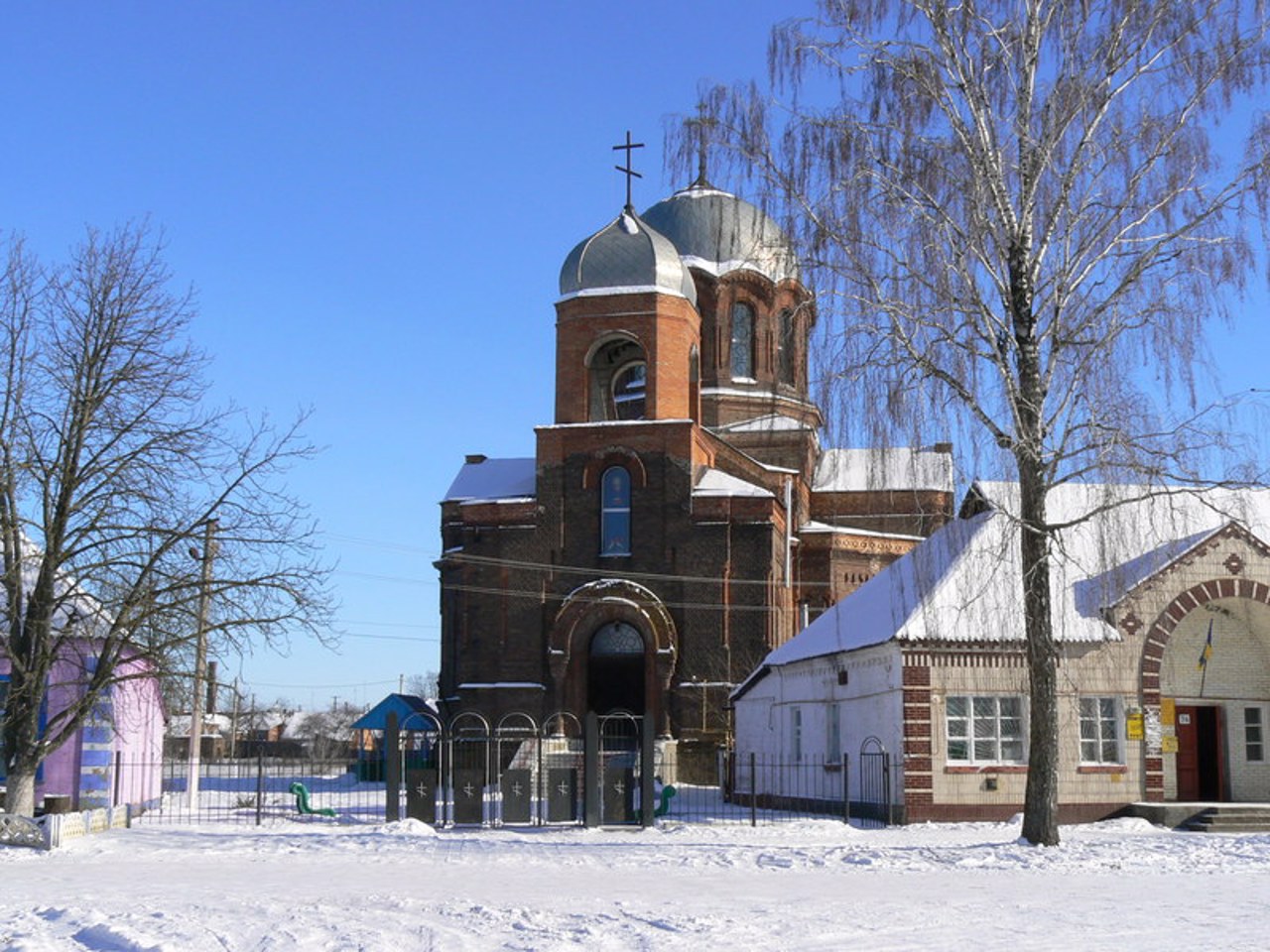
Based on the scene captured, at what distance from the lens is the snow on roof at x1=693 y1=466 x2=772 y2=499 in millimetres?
38094

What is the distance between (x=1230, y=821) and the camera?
22.9 m

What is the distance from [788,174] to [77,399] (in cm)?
1056

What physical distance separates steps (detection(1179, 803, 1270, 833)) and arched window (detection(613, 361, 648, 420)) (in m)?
23.7

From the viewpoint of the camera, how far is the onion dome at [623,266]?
39.4m

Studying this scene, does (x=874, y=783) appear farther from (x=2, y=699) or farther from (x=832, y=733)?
(x=2, y=699)

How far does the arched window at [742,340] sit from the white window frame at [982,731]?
22367 mm

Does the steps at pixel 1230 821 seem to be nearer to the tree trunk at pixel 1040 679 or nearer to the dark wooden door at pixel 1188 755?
the dark wooden door at pixel 1188 755

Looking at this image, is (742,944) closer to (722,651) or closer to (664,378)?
(722,651)

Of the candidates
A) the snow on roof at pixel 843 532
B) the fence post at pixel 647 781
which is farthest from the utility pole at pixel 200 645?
the snow on roof at pixel 843 532

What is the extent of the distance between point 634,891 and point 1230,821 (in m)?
12.5

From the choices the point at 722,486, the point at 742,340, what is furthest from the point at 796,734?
the point at 742,340

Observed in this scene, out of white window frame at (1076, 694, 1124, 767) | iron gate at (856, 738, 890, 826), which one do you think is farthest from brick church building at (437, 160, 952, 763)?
white window frame at (1076, 694, 1124, 767)

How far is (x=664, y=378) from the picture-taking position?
3912 centimetres

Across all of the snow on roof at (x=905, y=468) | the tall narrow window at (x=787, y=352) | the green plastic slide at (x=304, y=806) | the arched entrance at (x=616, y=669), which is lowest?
the green plastic slide at (x=304, y=806)
